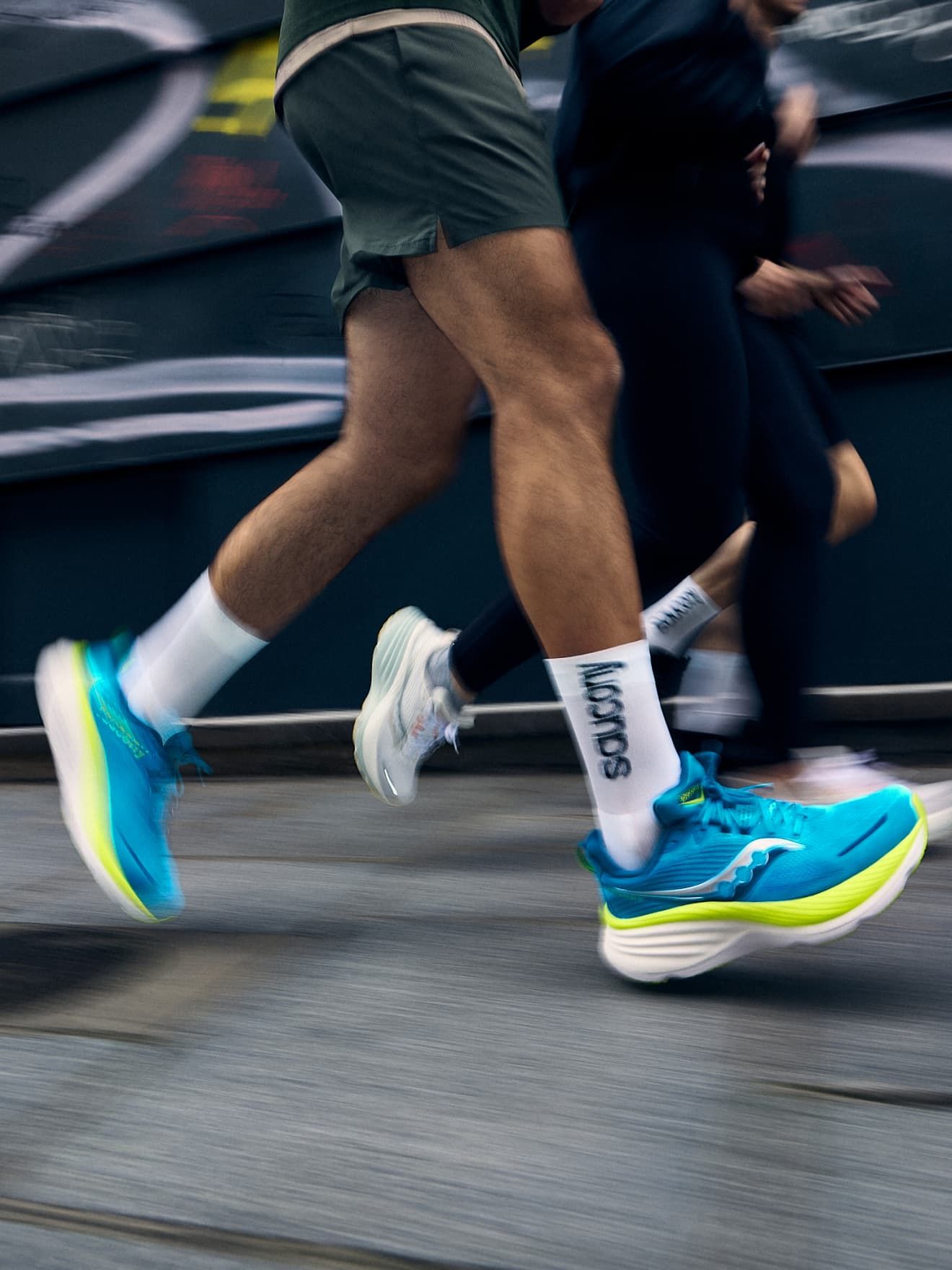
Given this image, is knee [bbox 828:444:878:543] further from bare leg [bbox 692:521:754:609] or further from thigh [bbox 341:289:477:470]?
thigh [bbox 341:289:477:470]

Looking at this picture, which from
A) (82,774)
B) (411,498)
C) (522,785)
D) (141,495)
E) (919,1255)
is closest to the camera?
(919,1255)

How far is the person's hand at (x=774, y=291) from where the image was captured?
2.03 m

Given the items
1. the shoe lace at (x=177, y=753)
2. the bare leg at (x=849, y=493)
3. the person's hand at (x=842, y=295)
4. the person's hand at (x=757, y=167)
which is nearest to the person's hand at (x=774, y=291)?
the person's hand at (x=842, y=295)

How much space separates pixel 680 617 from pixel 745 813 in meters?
0.92

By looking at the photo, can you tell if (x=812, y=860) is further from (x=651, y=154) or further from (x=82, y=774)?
(x=651, y=154)

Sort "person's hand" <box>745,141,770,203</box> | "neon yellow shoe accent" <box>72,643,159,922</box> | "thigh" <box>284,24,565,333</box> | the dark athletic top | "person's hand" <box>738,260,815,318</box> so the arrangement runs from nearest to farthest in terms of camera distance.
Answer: "thigh" <box>284,24,565,333</box>, "neon yellow shoe accent" <box>72,643,159,922</box>, the dark athletic top, "person's hand" <box>745,141,770,203</box>, "person's hand" <box>738,260,815,318</box>

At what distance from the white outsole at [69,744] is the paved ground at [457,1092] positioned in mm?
133

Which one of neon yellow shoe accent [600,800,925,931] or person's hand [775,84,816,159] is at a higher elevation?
person's hand [775,84,816,159]

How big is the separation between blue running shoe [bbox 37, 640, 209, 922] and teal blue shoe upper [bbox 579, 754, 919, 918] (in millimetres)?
536

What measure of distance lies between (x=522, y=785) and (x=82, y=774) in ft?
4.56

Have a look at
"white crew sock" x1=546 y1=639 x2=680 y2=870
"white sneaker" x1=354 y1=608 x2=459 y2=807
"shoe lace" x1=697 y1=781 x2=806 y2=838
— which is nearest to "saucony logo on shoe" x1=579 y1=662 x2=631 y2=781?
"white crew sock" x1=546 y1=639 x2=680 y2=870

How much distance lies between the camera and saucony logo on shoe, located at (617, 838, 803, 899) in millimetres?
1326

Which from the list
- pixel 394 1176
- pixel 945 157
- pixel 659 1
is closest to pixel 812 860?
pixel 394 1176

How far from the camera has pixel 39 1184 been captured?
1.02m
